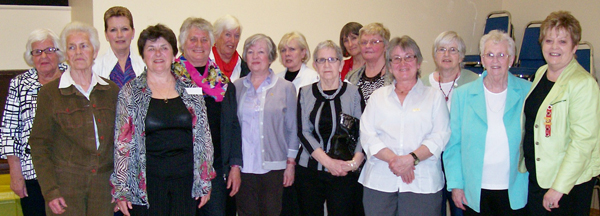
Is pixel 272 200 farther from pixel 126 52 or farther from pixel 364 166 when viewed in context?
pixel 126 52

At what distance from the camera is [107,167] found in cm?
248

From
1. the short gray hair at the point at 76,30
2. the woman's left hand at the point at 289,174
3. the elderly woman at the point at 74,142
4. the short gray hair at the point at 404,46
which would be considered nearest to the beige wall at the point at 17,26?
the short gray hair at the point at 76,30

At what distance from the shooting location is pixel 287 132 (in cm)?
296

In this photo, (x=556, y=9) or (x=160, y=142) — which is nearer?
(x=160, y=142)

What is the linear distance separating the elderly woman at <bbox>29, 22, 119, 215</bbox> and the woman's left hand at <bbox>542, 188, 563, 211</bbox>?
235cm

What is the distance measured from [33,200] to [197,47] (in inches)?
52.3

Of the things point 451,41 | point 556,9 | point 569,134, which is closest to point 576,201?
point 569,134

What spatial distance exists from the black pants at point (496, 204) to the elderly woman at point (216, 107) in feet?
4.80

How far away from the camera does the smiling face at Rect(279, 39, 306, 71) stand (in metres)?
3.40

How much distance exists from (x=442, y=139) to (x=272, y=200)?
113 cm

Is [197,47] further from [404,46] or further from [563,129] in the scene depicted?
[563,129]

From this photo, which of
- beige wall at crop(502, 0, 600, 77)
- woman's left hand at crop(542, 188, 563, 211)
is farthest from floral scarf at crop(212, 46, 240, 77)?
beige wall at crop(502, 0, 600, 77)

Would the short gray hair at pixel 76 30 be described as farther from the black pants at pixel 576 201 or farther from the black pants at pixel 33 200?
the black pants at pixel 576 201

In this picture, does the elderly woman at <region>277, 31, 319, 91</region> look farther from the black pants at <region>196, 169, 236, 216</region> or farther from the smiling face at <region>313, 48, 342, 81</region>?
the black pants at <region>196, 169, 236, 216</region>
